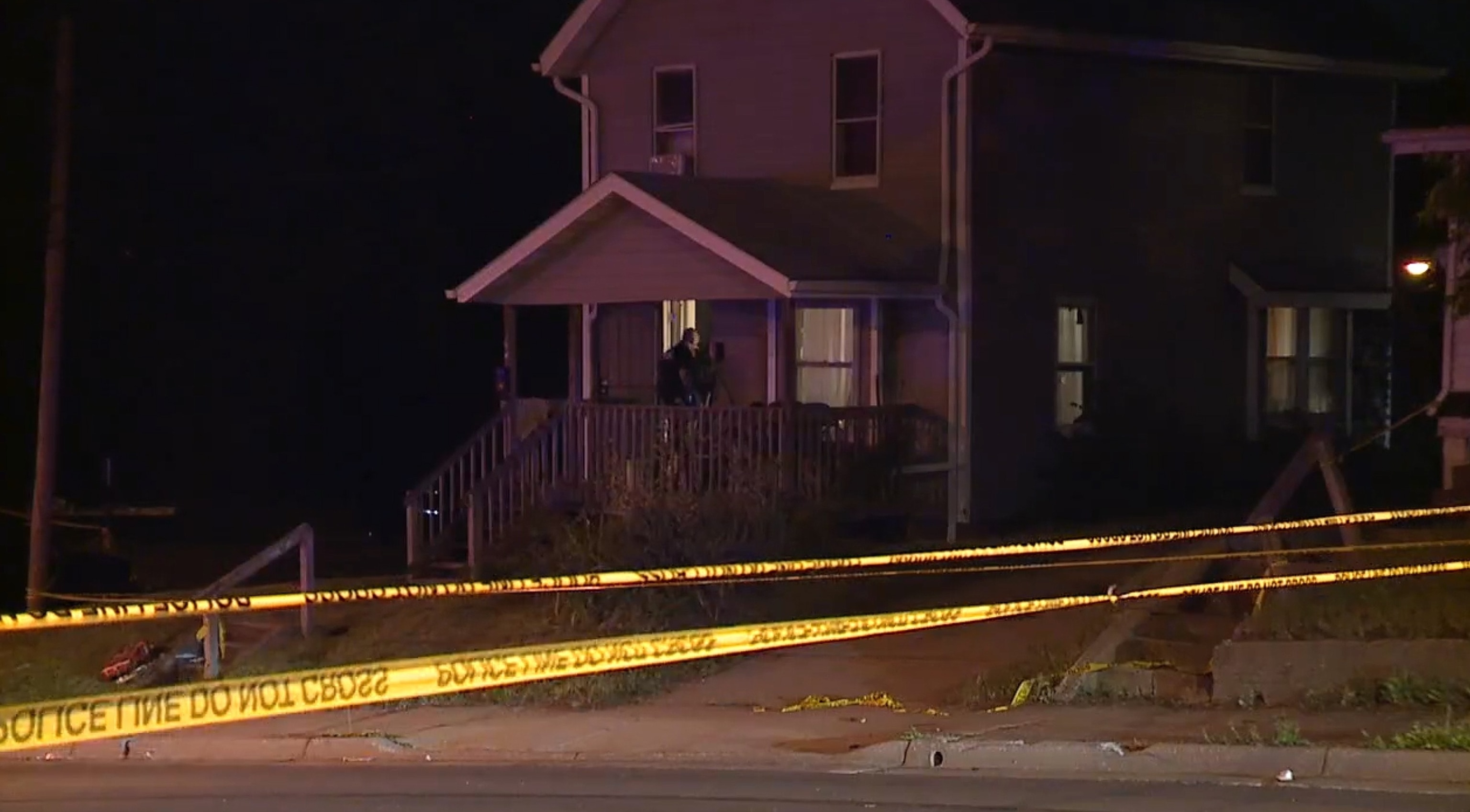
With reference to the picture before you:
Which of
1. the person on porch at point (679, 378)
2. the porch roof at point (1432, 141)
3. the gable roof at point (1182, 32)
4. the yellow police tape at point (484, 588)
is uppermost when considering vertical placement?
the gable roof at point (1182, 32)

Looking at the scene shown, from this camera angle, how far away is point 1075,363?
22359mm

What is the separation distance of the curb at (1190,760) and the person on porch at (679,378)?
9.24 meters

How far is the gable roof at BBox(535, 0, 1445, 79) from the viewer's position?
2070 centimetres

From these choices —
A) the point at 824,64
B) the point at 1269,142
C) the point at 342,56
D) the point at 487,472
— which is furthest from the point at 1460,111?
the point at 342,56

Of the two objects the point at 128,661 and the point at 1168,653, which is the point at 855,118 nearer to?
the point at 128,661

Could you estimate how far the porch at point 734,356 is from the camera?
1961 centimetres

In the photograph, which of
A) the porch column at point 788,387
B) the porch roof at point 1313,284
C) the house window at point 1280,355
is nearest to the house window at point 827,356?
the porch column at point 788,387

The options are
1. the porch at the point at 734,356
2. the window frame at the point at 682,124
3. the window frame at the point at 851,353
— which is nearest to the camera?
the porch at the point at 734,356

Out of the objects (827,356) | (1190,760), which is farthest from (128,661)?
(1190,760)

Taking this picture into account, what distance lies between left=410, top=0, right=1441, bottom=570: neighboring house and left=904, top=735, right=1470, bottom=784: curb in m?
8.68

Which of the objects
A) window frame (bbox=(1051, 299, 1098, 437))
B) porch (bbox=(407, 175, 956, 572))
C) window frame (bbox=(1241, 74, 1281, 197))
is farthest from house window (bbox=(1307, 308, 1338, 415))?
porch (bbox=(407, 175, 956, 572))

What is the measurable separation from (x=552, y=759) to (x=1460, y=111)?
13853 millimetres

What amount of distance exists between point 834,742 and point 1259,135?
1361 cm

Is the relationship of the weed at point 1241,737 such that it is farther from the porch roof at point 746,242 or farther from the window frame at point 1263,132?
the window frame at point 1263,132
